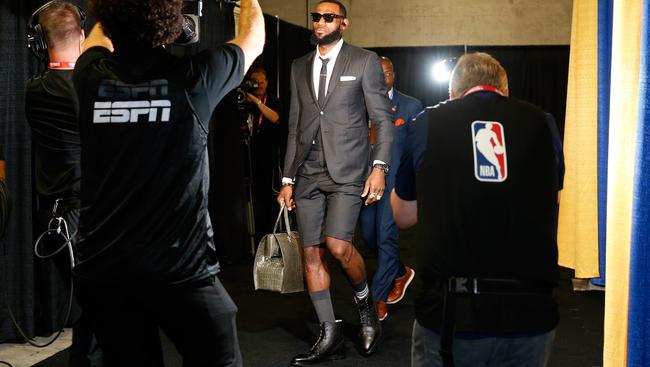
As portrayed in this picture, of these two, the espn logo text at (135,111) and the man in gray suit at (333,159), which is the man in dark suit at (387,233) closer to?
the man in gray suit at (333,159)

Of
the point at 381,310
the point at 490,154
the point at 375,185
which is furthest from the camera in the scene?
the point at 381,310

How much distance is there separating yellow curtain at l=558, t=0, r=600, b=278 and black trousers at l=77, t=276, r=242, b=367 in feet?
14.1

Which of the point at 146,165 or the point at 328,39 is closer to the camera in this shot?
the point at 146,165

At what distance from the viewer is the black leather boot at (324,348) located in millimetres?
3943

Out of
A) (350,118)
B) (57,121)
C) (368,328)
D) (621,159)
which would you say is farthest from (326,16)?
(621,159)

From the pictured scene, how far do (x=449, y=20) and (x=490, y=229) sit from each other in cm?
1177

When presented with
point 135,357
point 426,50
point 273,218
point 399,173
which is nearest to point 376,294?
point 399,173

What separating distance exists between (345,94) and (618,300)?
170 centimetres

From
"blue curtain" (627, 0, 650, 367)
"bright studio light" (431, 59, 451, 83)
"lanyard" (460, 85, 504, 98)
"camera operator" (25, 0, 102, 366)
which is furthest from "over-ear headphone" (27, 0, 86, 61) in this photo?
"bright studio light" (431, 59, 451, 83)

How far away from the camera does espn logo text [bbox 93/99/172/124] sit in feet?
6.30

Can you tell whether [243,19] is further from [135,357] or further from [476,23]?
[476,23]

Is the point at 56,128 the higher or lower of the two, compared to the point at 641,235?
higher

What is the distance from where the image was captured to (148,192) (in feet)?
6.30

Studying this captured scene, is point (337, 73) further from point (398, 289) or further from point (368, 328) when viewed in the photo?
point (398, 289)
